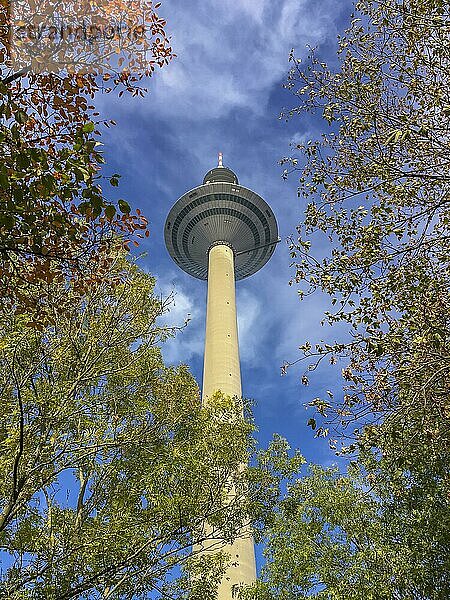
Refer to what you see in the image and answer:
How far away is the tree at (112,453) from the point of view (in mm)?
8820

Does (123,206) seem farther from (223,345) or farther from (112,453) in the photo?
(223,345)

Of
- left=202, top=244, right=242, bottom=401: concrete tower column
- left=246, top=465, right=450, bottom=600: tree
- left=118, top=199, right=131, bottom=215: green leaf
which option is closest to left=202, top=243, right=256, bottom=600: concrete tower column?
left=202, top=244, right=242, bottom=401: concrete tower column

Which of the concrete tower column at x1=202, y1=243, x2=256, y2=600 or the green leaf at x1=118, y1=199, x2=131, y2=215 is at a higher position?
the concrete tower column at x1=202, y1=243, x2=256, y2=600

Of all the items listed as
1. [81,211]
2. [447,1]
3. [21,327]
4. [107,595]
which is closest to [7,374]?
[21,327]

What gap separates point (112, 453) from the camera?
10.8 metres

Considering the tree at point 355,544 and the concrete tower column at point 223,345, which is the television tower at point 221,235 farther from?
the tree at point 355,544

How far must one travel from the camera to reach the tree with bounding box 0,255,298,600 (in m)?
8.82

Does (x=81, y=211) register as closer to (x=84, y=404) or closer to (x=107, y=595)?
(x=84, y=404)

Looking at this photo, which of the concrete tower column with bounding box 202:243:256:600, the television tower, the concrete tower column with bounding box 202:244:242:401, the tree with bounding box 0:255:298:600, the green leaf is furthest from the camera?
the television tower

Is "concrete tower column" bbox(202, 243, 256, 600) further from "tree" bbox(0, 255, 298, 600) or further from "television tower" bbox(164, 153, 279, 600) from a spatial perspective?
"tree" bbox(0, 255, 298, 600)

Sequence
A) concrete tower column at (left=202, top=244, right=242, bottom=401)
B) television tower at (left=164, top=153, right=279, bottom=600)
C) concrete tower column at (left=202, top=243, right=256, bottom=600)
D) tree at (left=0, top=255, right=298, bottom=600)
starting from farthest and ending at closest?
television tower at (left=164, top=153, right=279, bottom=600) < concrete tower column at (left=202, top=244, right=242, bottom=401) < concrete tower column at (left=202, top=243, right=256, bottom=600) < tree at (left=0, top=255, right=298, bottom=600)

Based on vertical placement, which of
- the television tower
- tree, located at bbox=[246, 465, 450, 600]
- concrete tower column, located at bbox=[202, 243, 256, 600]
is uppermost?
the television tower

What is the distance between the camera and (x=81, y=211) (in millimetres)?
4652

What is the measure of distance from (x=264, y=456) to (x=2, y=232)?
28.2 ft
